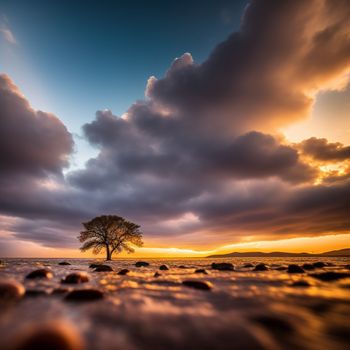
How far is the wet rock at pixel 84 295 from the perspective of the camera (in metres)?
3.07

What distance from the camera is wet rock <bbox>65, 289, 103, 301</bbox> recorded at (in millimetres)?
3070

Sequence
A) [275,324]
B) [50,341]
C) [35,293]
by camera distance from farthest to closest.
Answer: [35,293] < [275,324] < [50,341]

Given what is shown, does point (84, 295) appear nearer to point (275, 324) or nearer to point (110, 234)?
point (275, 324)

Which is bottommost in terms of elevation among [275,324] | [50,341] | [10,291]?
[275,324]

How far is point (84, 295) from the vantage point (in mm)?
3115

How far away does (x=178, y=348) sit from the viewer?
1572 mm

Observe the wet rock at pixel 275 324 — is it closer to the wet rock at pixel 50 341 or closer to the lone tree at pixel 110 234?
the wet rock at pixel 50 341

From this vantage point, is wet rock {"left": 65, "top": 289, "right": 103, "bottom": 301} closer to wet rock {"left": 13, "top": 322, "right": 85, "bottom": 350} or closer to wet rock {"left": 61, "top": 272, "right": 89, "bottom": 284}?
wet rock {"left": 13, "top": 322, "right": 85, "bottom": 350}

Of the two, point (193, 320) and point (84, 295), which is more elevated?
point (84, 295)

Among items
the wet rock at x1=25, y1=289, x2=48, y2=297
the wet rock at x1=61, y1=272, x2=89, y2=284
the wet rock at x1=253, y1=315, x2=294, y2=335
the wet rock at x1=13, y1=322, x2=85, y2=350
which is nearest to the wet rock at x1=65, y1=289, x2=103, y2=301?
the wet rock at x1=25, y1=289, x2=48, y2=297

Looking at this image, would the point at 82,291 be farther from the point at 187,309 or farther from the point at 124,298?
the point at 187,309

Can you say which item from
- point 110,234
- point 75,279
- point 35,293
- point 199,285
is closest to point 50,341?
point 35,293

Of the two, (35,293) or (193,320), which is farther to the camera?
(35,293)

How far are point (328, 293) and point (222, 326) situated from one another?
2705mm
